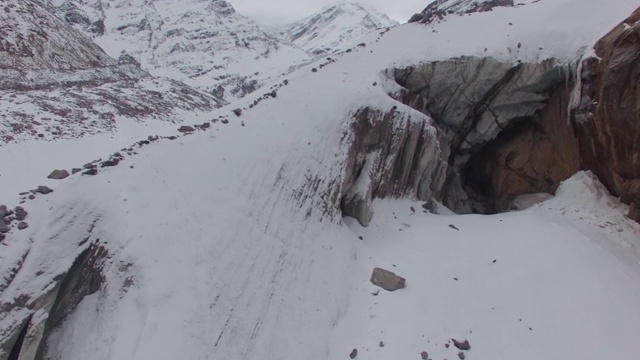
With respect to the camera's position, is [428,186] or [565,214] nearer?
[565,214]

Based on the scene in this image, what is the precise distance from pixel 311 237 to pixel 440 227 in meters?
5.61

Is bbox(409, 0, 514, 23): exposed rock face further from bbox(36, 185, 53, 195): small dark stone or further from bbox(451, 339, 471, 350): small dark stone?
bbox(36, 185, 53, 195): small dark stone

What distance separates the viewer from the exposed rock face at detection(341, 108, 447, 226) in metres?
15.8

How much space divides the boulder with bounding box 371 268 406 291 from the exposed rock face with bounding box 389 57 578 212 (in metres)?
11.1

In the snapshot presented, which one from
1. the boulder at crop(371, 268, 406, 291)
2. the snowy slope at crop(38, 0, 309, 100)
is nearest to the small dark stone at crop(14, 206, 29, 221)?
the boulder at crop(371, 268, 406, 291)

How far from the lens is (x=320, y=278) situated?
11.6 metres

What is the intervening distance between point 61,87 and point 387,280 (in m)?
32.1

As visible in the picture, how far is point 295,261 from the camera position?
1138 cm

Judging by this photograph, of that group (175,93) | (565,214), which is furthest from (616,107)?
(175,93)

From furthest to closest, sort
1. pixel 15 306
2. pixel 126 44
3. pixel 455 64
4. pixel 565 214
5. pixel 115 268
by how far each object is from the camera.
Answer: pixel 126 44 < pixel 455 64 < pixel 565 214 < pixel 115 268 < pixel 15 306

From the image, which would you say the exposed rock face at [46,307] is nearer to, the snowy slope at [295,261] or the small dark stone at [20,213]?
the snowy slope at [295,261]

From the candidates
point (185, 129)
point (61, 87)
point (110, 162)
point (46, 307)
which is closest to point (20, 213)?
point (46, 307)

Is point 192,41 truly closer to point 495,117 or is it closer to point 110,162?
point 495,117

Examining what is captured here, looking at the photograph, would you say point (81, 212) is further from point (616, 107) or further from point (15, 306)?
point (616, 107)
